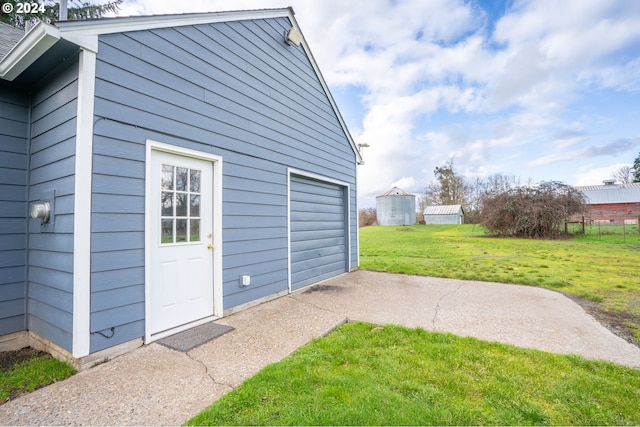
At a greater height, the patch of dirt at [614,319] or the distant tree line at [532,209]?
the distant tree line at [532,209]

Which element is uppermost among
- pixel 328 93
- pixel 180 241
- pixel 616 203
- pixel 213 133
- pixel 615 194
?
pixel 328 93

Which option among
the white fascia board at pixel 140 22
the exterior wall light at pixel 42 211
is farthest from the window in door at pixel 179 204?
the white fascia board at pixel 140 22

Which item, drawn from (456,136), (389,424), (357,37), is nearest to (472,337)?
(389,424)

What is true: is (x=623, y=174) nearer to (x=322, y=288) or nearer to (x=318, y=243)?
(x=318, y=243)

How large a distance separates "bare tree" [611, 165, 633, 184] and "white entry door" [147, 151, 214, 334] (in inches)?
2062

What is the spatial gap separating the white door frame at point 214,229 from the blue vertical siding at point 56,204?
0.59 metres

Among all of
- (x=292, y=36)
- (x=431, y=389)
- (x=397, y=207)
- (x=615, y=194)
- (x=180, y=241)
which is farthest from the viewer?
(x=397, y=207)

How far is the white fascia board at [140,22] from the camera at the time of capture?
2.46 m

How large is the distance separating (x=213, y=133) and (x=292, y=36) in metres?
2.89

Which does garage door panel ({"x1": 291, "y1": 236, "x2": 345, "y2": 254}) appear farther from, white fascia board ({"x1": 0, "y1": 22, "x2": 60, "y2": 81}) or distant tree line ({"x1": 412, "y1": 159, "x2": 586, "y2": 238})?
distant tree line ({"x1": 412, "y1": 159, "x2": 586, "y2": 238})

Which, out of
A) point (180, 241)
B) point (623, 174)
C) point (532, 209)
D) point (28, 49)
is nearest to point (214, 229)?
point (180, 241)

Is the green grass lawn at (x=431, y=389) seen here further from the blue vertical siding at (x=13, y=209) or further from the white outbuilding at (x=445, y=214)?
the white outbuilding at (x=445, y=214)

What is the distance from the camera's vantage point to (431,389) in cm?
207

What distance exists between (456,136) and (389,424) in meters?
23.9
